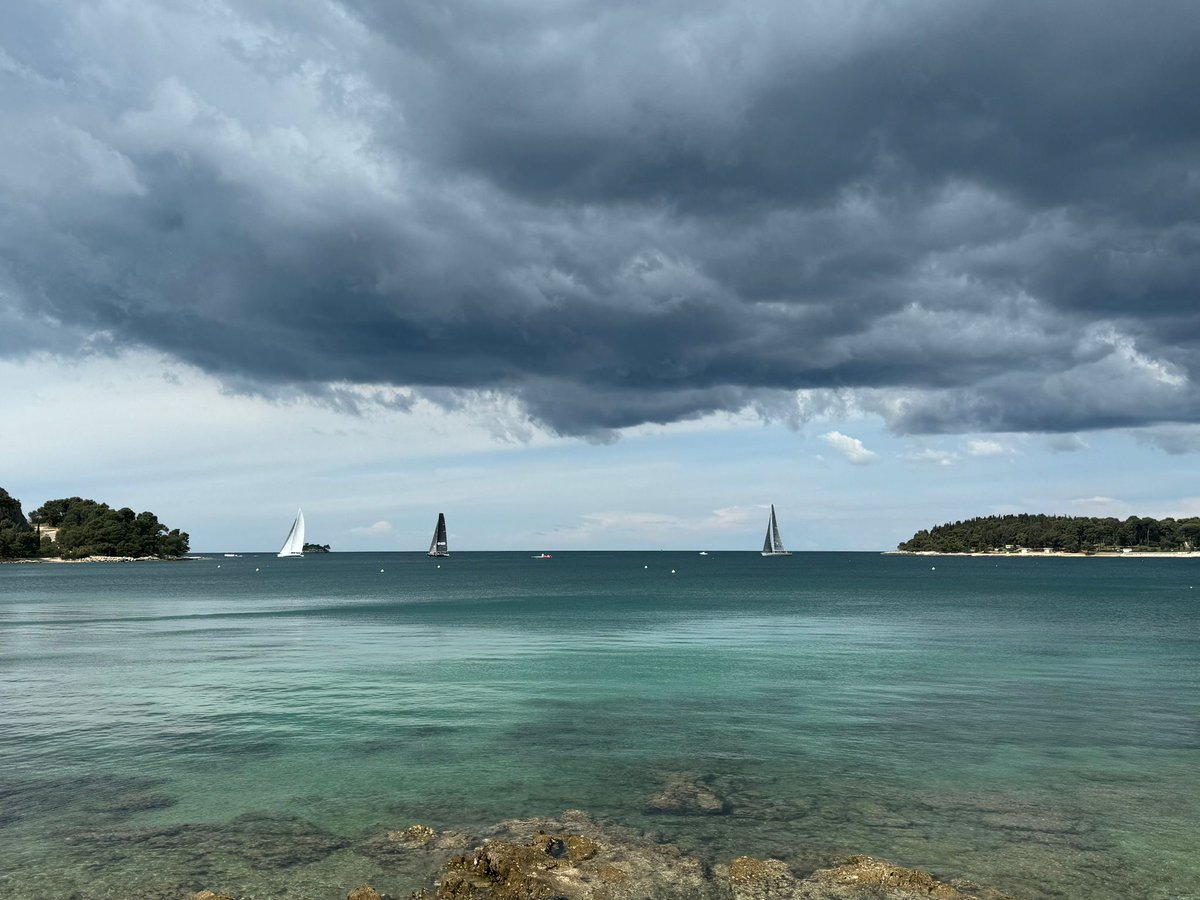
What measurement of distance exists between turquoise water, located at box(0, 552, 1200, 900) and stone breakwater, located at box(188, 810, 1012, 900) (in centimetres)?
87

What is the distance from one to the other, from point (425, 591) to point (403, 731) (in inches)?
5132

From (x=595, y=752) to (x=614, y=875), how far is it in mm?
12055

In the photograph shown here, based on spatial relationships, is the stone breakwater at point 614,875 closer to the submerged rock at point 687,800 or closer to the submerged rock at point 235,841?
the submerged rock at point 235,841

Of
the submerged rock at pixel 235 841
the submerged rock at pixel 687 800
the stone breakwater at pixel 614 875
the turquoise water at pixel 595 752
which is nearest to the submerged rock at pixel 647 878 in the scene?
the stone breakwater at pixel 614 875

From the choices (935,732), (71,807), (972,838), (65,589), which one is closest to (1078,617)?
(935,732)

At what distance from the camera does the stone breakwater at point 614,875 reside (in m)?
16.9

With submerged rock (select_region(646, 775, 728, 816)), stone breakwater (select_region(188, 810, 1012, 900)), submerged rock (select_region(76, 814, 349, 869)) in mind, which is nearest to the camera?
stone breakwater (select_region(188, 810, 1012, 900))

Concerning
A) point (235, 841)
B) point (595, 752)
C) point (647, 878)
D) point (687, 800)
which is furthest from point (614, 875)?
point (595, 752)

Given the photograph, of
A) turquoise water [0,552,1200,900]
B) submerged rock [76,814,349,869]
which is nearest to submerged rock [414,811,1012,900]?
turquoise water [0,552,1200,900]

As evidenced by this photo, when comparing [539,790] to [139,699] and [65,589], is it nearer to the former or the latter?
[139,699]

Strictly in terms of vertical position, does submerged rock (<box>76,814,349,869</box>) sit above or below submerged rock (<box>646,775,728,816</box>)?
above

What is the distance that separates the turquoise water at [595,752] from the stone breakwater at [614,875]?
0.87 meters

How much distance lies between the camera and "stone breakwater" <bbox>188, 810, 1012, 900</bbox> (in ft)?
55.5

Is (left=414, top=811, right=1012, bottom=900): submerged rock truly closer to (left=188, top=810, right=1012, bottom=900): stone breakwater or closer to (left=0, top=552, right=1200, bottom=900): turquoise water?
(left=188, top=810, right=1012, bottom=900): stone breakwater
